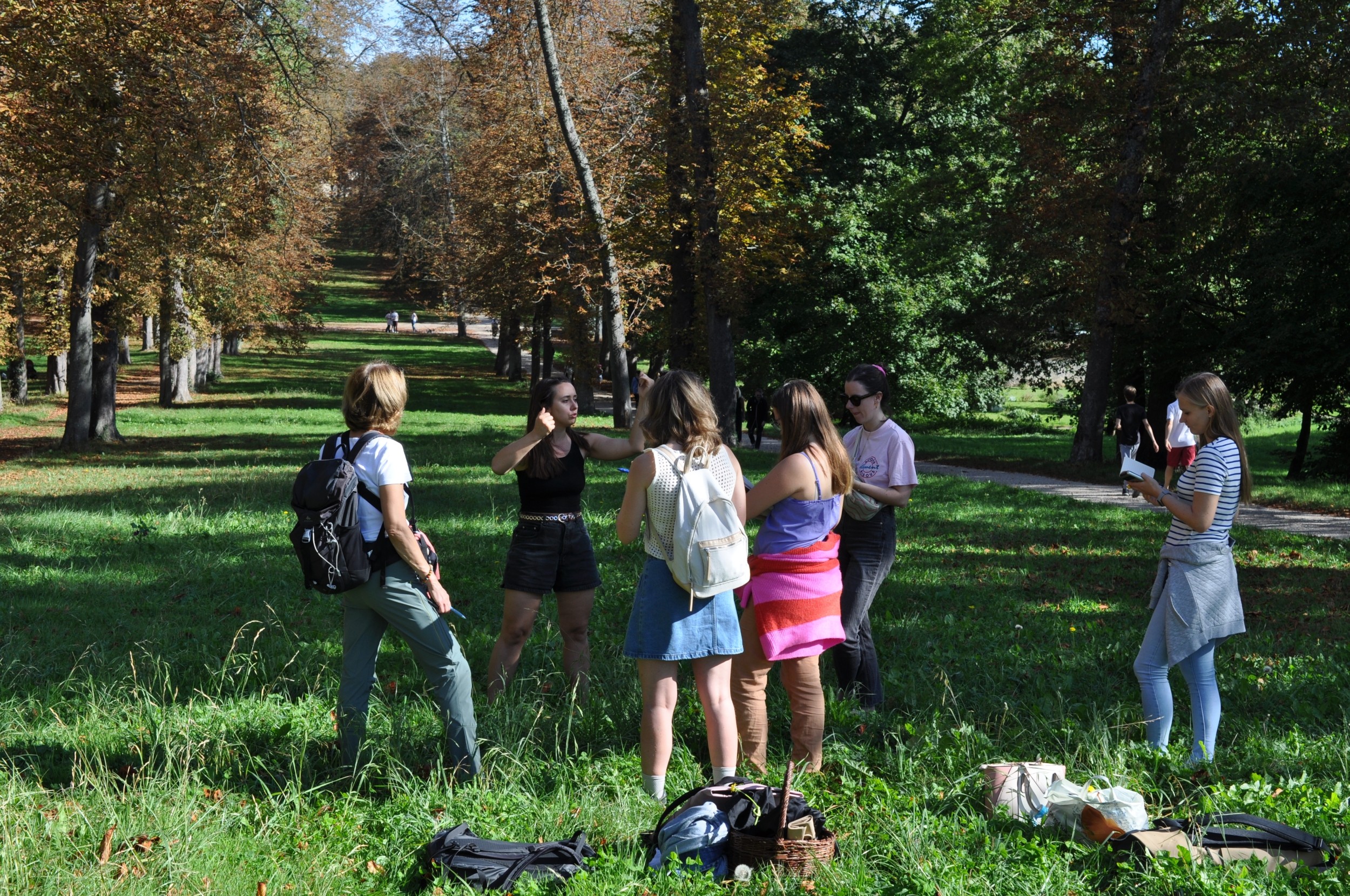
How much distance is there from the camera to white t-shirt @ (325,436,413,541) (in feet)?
15.1

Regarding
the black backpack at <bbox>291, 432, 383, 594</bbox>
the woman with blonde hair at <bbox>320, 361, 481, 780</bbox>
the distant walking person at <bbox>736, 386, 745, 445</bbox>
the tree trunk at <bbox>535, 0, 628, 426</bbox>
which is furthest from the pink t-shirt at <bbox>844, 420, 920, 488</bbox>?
the distant walking person at <bbox>736, 386, 745, 445</bbox>

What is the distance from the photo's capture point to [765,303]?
3173cm

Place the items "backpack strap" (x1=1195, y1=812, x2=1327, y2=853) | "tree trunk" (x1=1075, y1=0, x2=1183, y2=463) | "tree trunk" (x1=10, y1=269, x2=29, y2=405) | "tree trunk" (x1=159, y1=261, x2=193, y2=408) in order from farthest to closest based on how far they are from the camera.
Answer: "tree trunk" (x1=10, y1=269, x2=29, y2=405) → "tree trunk" (x1=159, y1=261, x2=193, y2=408) → "tree trunk" (x1=1075, y1=0, x2=1183, y2=463) → "backpack strap" (x1=1195, y1=812, x2=1327, y2=853)

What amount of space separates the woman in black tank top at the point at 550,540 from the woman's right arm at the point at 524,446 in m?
0.03

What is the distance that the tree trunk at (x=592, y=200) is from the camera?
1894 centimetres

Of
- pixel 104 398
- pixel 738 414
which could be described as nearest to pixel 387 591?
pixel 738 414

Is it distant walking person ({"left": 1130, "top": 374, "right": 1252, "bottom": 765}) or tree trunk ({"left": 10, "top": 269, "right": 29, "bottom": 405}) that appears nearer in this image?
distant walking person ({"left": 1130, "top": 374, "right": 1252, "bottom": 765})

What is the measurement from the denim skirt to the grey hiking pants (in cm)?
80

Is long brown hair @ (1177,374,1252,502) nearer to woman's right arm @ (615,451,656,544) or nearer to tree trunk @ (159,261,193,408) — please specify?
woman's right arm @ (615,451,656,544)

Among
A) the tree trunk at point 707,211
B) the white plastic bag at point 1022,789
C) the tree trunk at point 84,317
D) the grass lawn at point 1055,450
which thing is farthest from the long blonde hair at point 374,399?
the tree trunk at point 84,317

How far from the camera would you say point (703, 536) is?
4504 millimetres

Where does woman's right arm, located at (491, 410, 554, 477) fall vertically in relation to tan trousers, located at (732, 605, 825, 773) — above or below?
above

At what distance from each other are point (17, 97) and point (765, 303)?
65.6ft

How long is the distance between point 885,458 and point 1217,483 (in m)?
1.66
